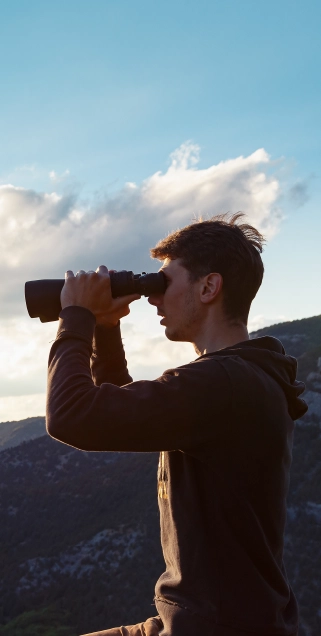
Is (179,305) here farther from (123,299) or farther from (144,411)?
(144,411)

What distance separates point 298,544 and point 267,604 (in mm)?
24383

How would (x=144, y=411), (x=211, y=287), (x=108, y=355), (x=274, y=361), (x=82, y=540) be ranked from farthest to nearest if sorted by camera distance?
(x=82, y=540)
(x=108, y=355)
(x=211, y=287)
(x=274, y=361)
(x=144, y=411)

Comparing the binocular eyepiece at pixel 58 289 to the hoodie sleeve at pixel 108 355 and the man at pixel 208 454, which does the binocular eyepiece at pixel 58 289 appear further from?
the hoodie sleeve at pixel 108 355

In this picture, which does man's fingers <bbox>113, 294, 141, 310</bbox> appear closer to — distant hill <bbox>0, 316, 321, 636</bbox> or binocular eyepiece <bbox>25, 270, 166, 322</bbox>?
binocular eyepiece <bbox>25, 270, 166, 322</bbox>

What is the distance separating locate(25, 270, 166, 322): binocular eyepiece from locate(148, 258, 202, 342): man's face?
42mm

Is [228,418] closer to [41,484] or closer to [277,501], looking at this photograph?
[277,501]

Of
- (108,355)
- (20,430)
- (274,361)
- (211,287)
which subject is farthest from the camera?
(20,430)

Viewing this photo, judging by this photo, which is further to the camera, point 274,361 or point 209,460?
point 274,361

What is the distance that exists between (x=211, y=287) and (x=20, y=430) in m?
107

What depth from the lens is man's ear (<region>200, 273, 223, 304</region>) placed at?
2.30 m

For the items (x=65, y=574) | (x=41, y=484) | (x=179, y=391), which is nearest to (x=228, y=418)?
(x=179, y=391)

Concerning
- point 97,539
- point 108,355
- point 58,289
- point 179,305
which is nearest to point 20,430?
point 97,539

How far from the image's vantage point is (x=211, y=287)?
2.31 m

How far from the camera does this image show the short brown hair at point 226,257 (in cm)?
233
